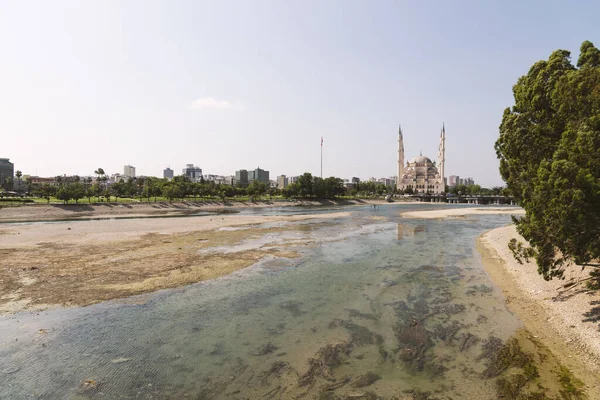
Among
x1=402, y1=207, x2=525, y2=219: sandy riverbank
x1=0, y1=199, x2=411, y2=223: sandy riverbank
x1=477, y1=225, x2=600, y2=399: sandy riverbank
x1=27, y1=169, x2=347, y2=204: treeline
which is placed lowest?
x1=477, y1=225, x2=600, y2=399: sandy riverbank

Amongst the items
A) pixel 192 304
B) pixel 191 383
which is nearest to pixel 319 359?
pixel 191 383

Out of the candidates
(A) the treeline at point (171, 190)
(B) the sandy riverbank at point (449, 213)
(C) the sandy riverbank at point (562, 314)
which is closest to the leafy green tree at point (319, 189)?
(A) the treeline at point (171, 190)

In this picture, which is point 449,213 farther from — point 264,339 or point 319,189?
point 264,339

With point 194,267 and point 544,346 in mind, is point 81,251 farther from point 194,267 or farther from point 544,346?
point 544,346

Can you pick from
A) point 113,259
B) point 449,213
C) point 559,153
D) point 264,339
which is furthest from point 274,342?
point 449,213

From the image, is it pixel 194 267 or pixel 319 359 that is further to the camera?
pixel 194 267

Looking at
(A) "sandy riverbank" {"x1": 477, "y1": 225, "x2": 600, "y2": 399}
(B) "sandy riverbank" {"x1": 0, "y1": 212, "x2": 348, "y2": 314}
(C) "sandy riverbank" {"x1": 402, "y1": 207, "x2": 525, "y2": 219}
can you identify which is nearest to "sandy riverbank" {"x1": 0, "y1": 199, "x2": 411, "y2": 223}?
(B) "sandy riverbank" {"x1": 0, "y1": 212, "x2": 348, "y2": 314}

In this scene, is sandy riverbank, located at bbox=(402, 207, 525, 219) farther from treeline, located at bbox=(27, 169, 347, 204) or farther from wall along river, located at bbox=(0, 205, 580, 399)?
wall along river, located at bbox=(0, 205, 580, 399)

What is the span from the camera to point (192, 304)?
63.9 feet

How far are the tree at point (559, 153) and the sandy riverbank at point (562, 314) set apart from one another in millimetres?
2189

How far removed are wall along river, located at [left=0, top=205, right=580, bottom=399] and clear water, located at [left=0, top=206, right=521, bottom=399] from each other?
0.06 metres

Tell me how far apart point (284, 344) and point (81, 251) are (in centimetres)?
2954

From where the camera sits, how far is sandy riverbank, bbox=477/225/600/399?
12.6 metres

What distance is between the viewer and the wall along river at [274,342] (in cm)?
1143
